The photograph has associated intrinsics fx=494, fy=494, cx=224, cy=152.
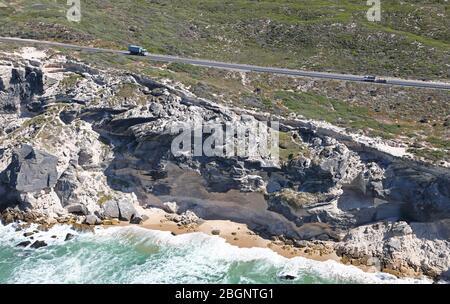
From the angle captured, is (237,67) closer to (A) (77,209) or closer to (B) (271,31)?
(B) (271,31)

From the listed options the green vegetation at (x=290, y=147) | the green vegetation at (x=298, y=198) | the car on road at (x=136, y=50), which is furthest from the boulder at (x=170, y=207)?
the car on road at (x=136, y=50)

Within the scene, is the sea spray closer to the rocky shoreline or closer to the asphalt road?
the rocky shoreline

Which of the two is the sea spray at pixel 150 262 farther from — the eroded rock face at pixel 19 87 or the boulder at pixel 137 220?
the eroded rock face at pixel 19 87

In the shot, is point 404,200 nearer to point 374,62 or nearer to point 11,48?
point 374,62

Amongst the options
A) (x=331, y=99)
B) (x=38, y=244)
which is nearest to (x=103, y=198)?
(x=38, y=244)

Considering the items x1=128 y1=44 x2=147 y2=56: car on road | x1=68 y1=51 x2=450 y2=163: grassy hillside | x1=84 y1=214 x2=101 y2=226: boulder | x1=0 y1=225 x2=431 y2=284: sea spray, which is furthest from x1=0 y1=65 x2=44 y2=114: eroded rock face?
x1=84 y1=214 x2=101 y2=226: boulder

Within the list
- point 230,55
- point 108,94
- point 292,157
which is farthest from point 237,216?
point 230,55
